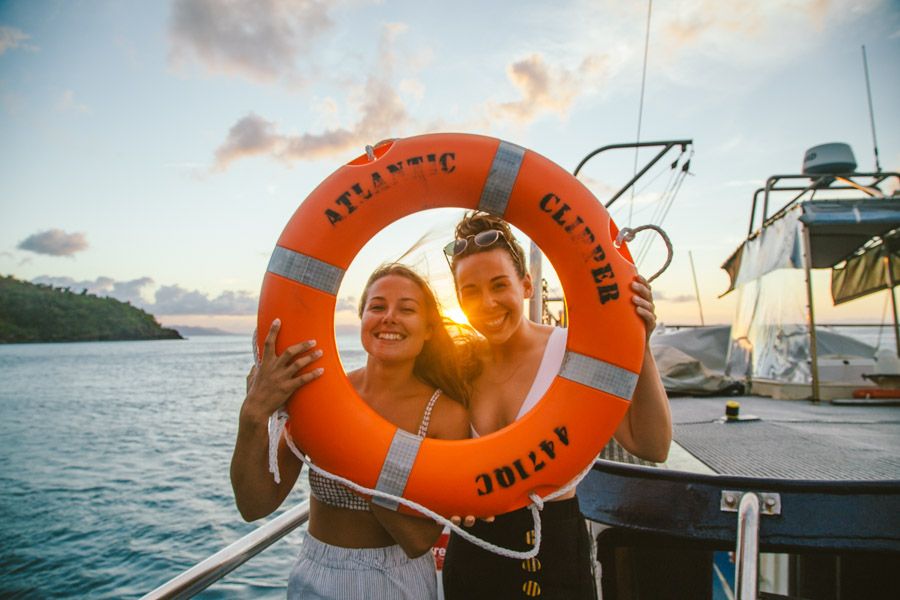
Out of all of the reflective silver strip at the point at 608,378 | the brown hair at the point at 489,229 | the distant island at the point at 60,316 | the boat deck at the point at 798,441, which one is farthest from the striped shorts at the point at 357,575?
the distant island at the point at 60,316

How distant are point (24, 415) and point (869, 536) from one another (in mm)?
21565

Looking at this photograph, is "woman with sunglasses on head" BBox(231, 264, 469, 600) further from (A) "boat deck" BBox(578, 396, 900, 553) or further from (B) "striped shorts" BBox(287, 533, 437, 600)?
(A) "boat deck" BBox(578, 396, 900, 553)

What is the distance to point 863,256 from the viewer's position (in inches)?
218

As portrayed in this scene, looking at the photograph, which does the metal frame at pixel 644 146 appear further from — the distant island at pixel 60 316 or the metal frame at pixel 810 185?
the distant island at pixel 60 316

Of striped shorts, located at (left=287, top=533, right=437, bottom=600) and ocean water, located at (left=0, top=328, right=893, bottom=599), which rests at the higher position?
striped shorts, located at (left=287, top=533, right=437, bottom=600)

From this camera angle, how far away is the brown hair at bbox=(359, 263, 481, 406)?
1.41 metres

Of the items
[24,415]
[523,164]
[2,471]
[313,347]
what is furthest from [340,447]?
[24,415]

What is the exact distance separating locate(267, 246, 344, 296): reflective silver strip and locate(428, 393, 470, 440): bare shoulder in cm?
43

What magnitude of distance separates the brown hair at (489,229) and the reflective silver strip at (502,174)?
10 centimetres

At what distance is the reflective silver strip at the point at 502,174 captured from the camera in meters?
1.32

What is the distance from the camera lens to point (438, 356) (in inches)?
55.9

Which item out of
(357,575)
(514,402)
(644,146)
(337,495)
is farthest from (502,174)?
(644,146)

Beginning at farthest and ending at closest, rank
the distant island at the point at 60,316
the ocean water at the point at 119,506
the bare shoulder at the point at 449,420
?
the distant island at the point at 60,316 < the ocean water at the point at 119,506 < the bare shoulder at the point at 449,420

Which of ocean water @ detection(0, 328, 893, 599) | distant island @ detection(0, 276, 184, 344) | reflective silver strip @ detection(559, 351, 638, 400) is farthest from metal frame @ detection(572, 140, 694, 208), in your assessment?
distant island @ detection(0, 276, 184, 344)
